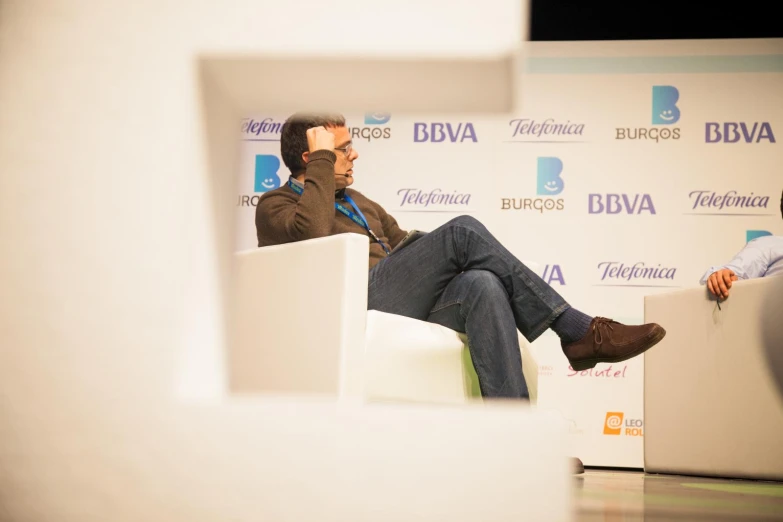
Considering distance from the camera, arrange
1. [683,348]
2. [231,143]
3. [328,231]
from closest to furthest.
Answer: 1. [231,143]
2. [328,231]
3. [683,348]

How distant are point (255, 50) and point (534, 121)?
3.63m

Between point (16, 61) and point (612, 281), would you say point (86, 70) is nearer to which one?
point (16, 61)

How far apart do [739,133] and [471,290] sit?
113 inches

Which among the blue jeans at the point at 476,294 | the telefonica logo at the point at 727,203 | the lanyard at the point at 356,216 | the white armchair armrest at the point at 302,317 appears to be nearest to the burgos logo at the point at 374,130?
the telefonica logo at the point at 727,203

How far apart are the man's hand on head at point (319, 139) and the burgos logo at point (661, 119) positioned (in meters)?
2.59

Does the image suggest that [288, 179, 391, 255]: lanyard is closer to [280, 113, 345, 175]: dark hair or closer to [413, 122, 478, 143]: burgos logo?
[280, 113, 345, 175]: dark hair

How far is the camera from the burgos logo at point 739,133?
13.8 ft

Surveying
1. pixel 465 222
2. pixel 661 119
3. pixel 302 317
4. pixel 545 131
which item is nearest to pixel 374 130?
pixel 545 131

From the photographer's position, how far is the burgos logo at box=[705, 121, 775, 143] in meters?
4.22

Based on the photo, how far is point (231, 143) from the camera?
3.37 feet

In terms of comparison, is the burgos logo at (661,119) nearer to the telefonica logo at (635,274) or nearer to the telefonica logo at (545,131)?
the telefonica logo at (545,131)

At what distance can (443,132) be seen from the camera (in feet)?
14.6

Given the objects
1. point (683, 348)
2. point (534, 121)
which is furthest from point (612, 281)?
point (683, 348)

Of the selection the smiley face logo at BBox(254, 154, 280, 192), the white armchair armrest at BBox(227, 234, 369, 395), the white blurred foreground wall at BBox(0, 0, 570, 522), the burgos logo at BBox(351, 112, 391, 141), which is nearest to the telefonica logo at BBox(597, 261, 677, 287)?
the burgos logo at BBox(351, 112, 391, 141)
